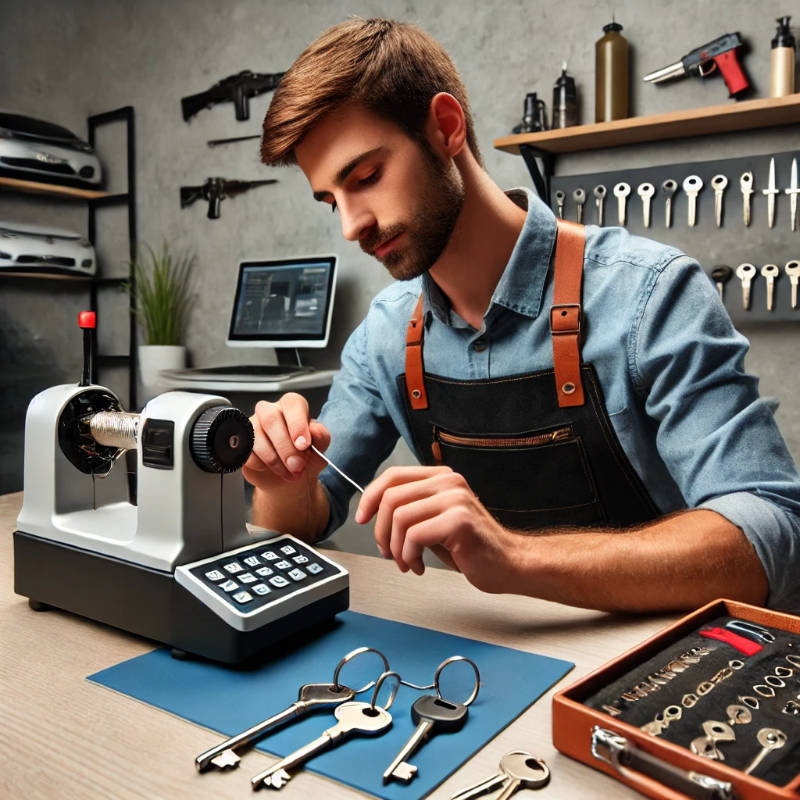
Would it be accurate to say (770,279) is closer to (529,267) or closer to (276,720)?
(529,267)

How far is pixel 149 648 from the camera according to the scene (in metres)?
0.77

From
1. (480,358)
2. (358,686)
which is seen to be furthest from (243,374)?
(358,686)

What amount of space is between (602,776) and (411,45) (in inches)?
43.4

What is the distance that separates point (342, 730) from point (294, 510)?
0.64m

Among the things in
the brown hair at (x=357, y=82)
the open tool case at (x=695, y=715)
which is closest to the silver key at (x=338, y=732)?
the open tool case at (x=695, y=715)

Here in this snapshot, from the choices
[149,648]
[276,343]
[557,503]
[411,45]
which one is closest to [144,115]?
[276,343]

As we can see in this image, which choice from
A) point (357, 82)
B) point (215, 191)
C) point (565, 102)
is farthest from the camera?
point (215, 191)

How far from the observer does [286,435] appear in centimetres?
98

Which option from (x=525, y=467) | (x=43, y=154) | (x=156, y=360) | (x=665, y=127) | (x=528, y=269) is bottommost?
(x=525, y=467)

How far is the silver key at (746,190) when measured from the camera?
2.29 metres

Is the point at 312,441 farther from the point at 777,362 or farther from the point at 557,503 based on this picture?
the point at 777,362

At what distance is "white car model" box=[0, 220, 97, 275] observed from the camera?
3211mm

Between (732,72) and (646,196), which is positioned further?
(646,196)

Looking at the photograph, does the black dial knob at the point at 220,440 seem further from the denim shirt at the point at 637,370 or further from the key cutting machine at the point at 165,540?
the denim shirt at the point at 637,370
